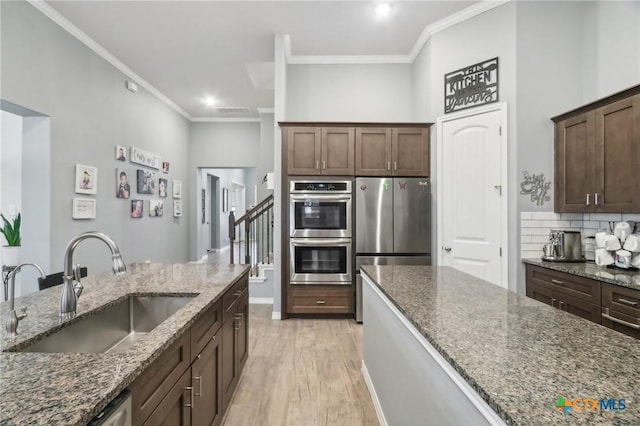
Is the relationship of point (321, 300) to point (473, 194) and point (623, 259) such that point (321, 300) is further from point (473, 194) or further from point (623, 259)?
point (623, 259)

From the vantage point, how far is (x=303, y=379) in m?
2.45

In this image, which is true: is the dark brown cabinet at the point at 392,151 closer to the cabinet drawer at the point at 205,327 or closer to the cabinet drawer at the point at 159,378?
the cabinet drawer at the point at 205,327

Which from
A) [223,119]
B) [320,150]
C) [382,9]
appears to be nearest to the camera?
[382,9]

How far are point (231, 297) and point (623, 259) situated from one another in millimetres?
2877

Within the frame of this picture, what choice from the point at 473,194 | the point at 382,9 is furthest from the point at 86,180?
the point at 473,194

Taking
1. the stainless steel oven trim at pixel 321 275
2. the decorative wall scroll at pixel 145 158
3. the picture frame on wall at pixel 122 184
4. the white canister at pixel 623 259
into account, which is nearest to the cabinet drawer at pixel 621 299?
the white canister at pixel 623 259

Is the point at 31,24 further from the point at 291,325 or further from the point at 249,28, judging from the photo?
the point at 291,325

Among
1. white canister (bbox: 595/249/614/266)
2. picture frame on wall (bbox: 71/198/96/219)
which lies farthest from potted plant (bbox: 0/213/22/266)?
white canister (bbox: 595/249/614/266)

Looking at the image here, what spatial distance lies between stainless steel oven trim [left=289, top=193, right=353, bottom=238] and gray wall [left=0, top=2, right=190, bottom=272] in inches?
99.1

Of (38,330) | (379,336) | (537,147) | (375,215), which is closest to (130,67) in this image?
(375,215)

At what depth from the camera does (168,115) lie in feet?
19.3

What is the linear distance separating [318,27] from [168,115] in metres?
3.70

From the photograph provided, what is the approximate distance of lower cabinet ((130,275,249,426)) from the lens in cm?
102

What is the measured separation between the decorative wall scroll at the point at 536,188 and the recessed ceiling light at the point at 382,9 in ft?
7.23
